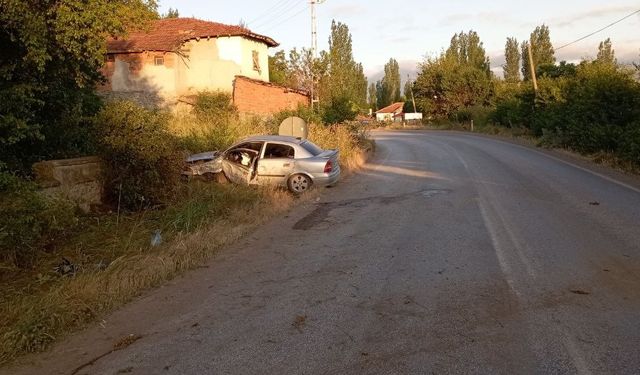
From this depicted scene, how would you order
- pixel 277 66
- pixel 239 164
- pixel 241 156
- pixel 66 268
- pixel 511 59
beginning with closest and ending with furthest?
pixel 66 268 → pixel 239 164 → pixel 241 156 → pixel 277 66 → pixel 511 59

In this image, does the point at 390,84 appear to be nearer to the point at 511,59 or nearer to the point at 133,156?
the point at 511,59

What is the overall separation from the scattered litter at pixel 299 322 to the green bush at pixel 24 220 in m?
3.76

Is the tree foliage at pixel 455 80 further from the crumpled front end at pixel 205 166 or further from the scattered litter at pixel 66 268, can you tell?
the scattered litter at pixel 66 268

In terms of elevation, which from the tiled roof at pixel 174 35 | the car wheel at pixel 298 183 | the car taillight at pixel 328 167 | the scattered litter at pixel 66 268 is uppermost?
the tiled roof at pixel 174 35

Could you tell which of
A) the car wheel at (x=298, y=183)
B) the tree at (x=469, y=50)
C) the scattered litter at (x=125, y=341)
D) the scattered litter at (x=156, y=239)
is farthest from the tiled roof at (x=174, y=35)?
the tree at (x=469, y=50)

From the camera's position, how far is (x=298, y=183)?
13477mm

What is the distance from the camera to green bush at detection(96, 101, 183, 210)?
410 inches

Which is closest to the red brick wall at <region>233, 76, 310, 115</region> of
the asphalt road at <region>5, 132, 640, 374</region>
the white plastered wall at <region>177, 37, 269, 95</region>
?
the white plastered wall at <region>177, 37, 269, 95</region>

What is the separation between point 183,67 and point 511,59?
58466 mm

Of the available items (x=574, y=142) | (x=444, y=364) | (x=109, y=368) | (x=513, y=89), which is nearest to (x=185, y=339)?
(x=109, y=368)

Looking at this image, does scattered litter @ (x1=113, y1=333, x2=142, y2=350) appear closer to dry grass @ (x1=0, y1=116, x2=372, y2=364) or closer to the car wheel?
dry grass @ (x1=0, y1=116, x2=372, y2=364)

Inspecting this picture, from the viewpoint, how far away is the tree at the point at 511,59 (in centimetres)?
7556

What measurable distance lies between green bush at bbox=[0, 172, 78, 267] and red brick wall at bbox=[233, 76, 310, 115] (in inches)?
893

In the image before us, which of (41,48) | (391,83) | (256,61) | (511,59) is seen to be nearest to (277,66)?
(256,61)
